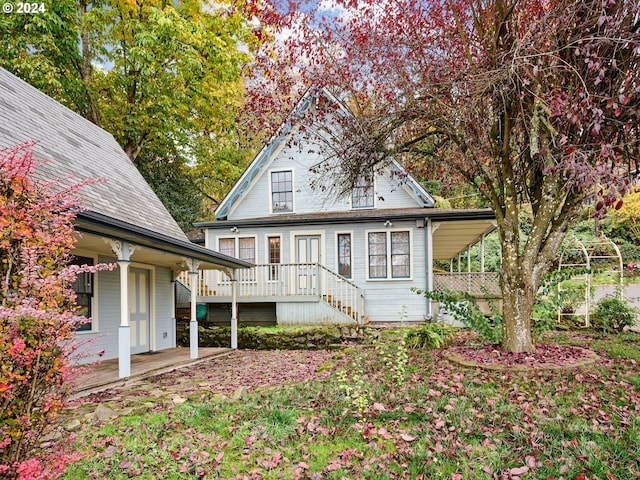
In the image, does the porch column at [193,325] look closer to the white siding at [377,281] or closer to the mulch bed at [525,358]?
the white siding at [377,281]

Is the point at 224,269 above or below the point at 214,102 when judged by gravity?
below

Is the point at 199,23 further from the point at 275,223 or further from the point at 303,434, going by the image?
the point at 303,434

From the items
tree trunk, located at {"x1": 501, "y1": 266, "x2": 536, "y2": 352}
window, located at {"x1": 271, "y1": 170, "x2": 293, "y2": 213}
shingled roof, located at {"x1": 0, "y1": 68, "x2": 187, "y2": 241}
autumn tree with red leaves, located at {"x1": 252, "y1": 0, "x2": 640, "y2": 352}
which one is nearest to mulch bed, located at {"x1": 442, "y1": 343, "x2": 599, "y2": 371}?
tree trunk, located at {"x1": 501, "y1": 266, "x2": 536, "y2": 352}

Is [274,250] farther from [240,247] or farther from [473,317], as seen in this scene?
[473,317]

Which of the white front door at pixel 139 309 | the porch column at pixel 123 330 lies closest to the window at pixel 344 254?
the white front door at pixel 139 309

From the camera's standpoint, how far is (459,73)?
657 cm

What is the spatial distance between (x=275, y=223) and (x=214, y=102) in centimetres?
642

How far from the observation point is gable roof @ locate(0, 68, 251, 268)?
6.97 meters

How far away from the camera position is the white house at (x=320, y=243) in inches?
515

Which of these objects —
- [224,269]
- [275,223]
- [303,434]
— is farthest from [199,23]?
[303,434]

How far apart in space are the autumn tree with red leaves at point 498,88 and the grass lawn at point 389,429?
75.3 inches

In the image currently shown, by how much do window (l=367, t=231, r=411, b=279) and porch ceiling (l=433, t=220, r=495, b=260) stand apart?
48.2 inches

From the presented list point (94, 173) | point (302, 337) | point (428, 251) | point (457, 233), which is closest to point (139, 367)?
point (94, 173)

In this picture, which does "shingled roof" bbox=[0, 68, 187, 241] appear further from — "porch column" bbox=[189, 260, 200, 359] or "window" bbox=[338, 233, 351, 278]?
"window" bbox=[338, 233, 351, 278]
